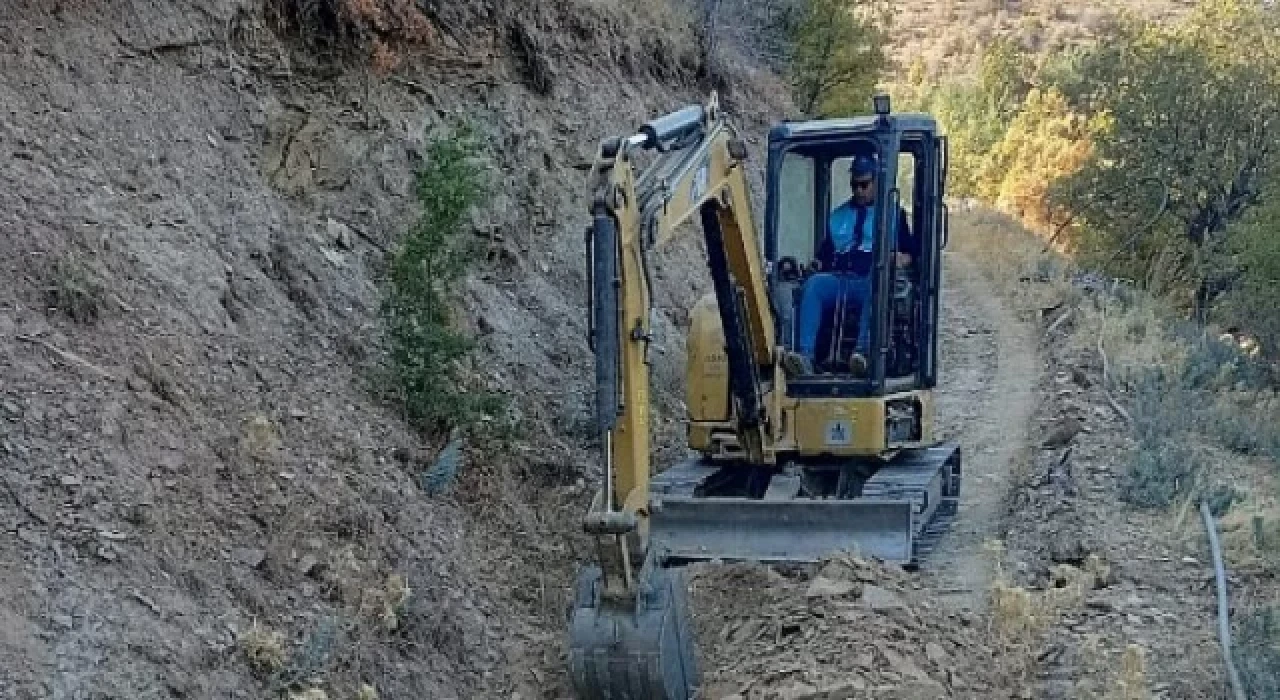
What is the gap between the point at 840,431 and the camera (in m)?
8.96

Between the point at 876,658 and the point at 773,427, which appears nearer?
the point at 876,658

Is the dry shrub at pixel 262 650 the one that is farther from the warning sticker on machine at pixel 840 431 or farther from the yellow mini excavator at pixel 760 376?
the warning sticker on machine at pixel 840 431

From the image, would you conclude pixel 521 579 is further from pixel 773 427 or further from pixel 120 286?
pixel 120 286

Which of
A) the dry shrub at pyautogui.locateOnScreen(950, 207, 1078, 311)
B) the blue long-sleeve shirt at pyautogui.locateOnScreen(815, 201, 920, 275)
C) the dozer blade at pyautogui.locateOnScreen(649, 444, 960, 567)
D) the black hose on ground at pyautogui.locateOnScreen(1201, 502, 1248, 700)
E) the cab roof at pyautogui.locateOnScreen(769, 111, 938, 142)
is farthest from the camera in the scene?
the dry shrub at pyautogui.locateOnScreen(950, 207, 1078, 311)

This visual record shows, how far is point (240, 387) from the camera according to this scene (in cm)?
734

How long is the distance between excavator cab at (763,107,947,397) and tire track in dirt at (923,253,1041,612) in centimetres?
116

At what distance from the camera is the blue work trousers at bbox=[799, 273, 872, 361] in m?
9.15

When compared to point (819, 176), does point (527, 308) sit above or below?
below

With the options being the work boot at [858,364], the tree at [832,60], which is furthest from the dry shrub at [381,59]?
the tree at [832,60]

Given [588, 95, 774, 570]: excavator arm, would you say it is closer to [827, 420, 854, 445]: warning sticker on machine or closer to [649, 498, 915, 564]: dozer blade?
[649, 498, 915, 564]: dozer blade

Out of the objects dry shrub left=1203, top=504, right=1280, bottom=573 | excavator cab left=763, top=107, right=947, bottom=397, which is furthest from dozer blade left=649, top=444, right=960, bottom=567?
dry shrub left=1203, top=504, right=1280, bottom=573

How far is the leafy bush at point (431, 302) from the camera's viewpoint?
323 inches

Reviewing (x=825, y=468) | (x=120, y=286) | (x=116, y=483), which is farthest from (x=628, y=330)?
(x=825, y=468)

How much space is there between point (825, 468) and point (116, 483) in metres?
4.78
